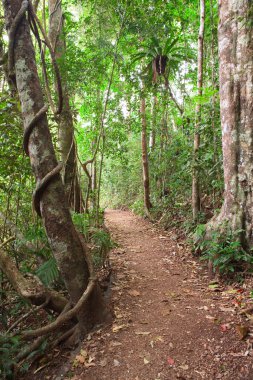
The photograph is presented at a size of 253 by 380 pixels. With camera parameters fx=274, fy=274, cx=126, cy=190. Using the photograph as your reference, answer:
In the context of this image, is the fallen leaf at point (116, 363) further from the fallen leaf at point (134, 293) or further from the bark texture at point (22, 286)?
the fallen leaf at point (134, 293)

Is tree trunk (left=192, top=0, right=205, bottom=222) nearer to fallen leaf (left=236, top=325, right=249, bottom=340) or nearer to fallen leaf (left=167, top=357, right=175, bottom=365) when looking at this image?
fallen leaf (left=236, top=325, right=249, bottom=340)

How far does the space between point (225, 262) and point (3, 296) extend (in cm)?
331

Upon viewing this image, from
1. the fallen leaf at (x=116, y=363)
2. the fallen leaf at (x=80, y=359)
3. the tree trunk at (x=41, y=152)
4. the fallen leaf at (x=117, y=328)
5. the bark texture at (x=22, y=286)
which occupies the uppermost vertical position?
the tree trunk at (x=41, y=152)

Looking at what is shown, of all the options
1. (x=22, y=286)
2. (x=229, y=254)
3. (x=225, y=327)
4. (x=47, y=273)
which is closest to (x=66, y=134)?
(x=47, y=273)

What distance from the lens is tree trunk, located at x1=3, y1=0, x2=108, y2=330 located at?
292 centimetres

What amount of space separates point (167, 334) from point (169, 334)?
2cm

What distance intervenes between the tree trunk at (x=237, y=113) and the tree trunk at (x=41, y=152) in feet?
8.99

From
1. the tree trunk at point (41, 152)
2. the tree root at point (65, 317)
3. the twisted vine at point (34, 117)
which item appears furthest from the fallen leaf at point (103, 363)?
the twisted vine at point (34, 117)

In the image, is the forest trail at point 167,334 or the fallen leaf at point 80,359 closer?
the forest trail at point 167,334

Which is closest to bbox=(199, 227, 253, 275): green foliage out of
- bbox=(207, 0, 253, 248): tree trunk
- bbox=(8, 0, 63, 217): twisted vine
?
bbox=(207, 0, 253, 248): tree trunk

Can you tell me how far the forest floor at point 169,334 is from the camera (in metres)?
2.57

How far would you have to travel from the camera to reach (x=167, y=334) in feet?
10.0

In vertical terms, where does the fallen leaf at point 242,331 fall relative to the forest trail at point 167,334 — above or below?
above

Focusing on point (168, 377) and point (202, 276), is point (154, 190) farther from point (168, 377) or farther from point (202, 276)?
point (168, 377)
